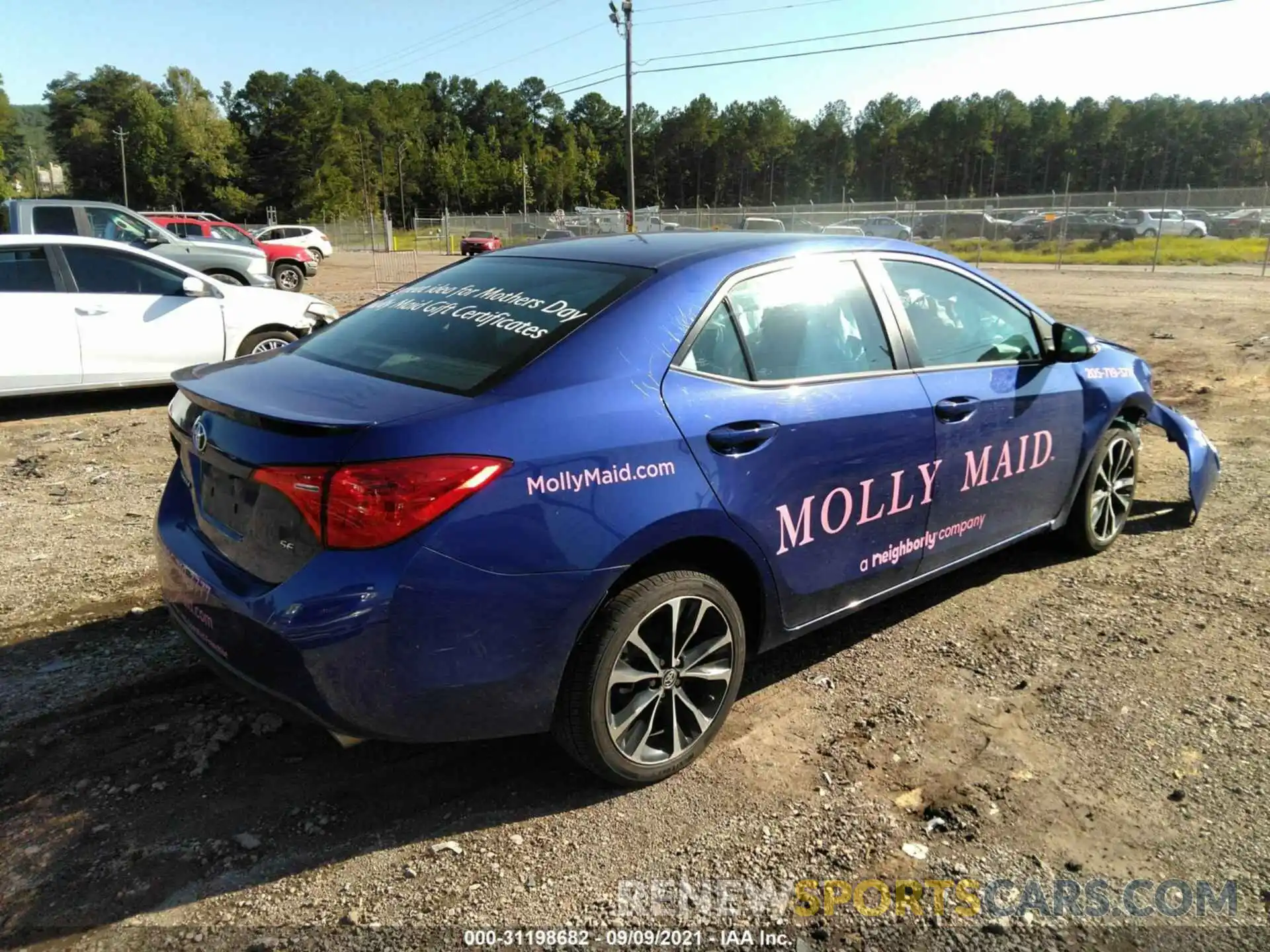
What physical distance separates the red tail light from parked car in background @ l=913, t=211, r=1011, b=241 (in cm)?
3840

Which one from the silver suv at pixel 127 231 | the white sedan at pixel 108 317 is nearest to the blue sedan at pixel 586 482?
the white sedan at pixel 108 317

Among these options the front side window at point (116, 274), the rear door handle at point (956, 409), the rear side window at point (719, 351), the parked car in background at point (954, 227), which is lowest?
the rear door handle at point (956, 409)

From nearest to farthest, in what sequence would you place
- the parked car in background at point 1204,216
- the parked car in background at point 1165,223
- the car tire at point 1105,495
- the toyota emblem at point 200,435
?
1. the toyota emblem at point 200,435
2. the car tire at point 1105,495
3. the parked car in background at point 1204,216
4. the parked car in background at point 1165,223

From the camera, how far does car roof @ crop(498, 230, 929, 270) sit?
3176mm

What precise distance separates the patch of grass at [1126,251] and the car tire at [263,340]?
29.5 metres

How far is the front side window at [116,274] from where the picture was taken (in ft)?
25.0

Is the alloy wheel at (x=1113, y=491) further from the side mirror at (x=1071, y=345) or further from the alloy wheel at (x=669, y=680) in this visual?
the alloy wheel at (x=669, y=680)

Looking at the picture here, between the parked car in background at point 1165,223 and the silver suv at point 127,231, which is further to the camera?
the parked car in background at point 1165,223

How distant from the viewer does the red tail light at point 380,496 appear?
2.26 metres

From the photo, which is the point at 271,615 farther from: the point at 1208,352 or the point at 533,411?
the point at 1208,352

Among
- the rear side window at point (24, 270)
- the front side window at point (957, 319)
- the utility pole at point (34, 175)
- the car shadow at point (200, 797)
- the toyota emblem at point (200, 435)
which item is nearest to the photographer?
the car shadow at point (200, 797)

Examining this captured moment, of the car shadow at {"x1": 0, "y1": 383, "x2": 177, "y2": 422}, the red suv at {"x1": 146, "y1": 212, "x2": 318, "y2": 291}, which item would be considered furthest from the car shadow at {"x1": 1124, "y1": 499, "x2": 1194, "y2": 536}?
the red suv at {"x1": 146, "y1": 212, "x2": 318, "y2": 291}

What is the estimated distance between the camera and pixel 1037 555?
4867 millimetres

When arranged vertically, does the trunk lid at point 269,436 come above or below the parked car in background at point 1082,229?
below
